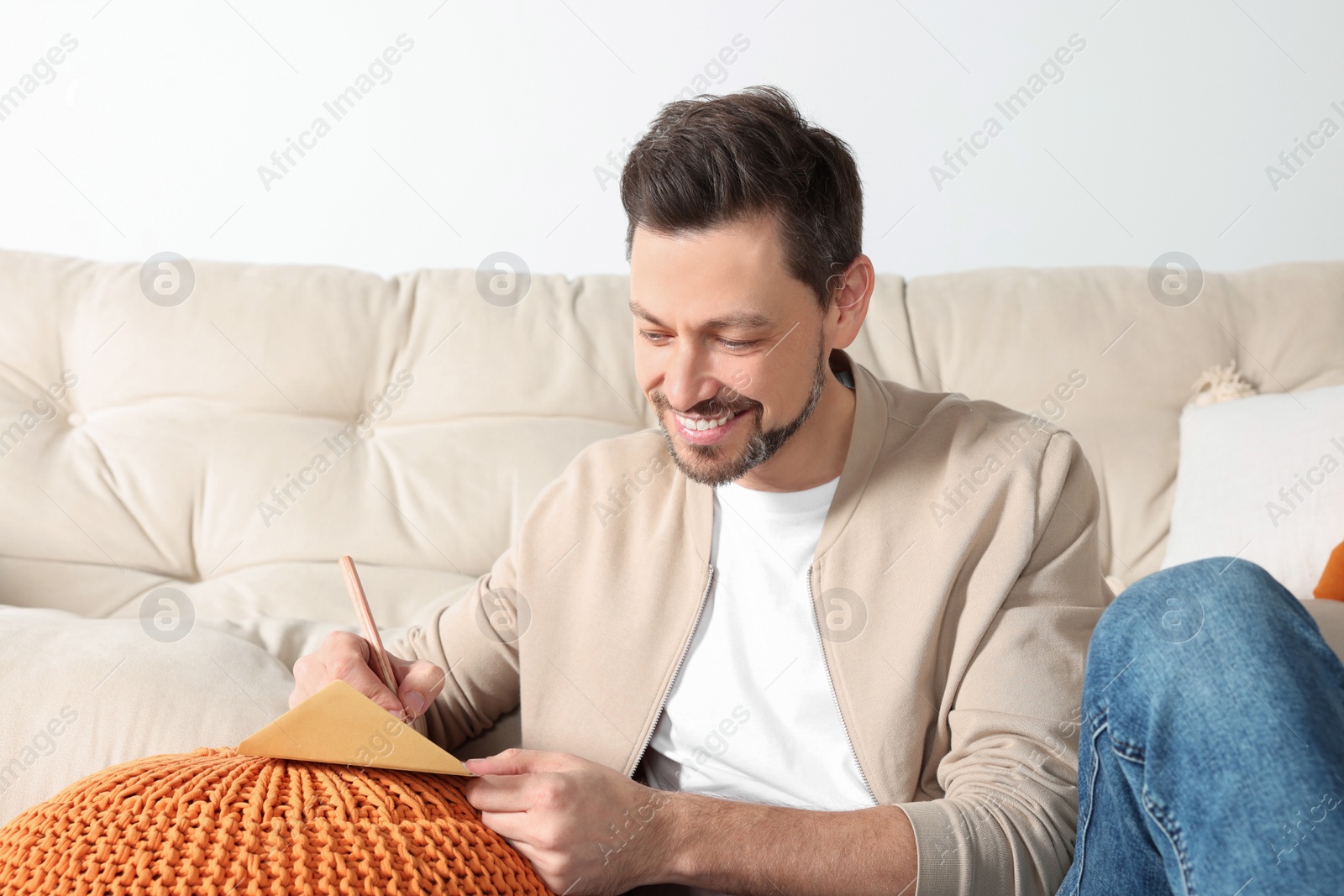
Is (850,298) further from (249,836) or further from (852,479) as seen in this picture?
(249,836)

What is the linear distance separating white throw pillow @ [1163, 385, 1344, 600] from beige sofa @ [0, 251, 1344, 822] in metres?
0.07

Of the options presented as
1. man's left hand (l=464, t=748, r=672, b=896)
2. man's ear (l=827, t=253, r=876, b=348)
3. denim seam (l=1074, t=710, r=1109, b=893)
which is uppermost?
man's ear (l=827, t=253, r=876, b=348)

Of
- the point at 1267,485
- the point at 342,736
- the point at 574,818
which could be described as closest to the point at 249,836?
the point at 342,736

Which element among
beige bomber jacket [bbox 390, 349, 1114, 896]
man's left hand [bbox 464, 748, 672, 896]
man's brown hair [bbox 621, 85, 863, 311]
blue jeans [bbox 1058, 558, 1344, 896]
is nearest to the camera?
blue jeans [bbox 1058, 558, 1344, 896]

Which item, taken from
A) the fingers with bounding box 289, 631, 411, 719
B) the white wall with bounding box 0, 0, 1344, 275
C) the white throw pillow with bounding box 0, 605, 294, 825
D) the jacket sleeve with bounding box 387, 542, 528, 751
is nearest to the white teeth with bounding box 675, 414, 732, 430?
the jacket sleeve with bounding box 387, 542, 528, 751

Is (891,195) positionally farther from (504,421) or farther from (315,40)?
(315,40)

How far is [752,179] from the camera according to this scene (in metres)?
1.05

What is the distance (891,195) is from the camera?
2.13 meters

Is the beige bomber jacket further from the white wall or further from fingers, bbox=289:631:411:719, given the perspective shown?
the white wall

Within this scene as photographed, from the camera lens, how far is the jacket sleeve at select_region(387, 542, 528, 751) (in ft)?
3.82

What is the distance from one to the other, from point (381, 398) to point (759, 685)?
2.71 ft

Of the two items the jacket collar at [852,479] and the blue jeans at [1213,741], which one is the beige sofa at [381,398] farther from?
the blue jeans at [1213,741]

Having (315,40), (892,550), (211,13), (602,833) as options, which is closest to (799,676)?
(892,550)

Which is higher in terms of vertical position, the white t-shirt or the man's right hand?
the white t-shirt
